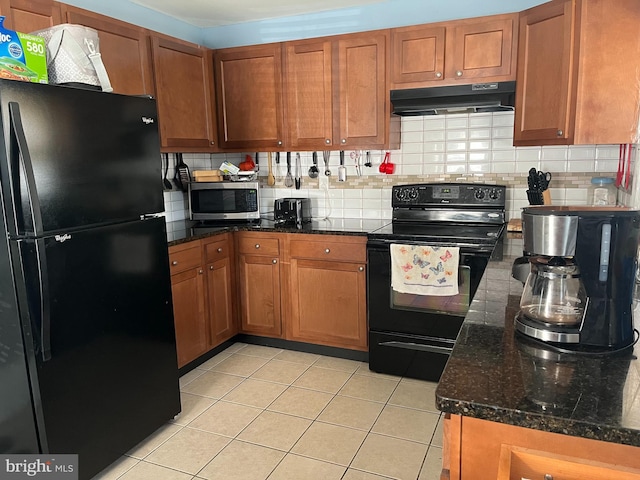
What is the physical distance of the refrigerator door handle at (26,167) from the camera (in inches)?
63.1

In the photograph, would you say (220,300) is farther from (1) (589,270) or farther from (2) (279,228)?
(1) (589,270)

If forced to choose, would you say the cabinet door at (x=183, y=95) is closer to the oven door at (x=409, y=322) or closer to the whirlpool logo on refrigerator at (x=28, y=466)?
the oven door at (x=409, y=322)

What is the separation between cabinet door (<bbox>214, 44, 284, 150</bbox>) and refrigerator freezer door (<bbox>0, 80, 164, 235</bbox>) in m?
1.30

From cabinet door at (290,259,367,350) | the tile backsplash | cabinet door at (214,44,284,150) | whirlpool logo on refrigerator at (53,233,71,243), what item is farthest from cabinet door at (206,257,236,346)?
whirlpool logo on refrigerator at (53,233,71,243)

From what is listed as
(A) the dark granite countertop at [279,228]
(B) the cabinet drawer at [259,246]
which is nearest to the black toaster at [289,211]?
(A) the dark granite countertop at [279,228]

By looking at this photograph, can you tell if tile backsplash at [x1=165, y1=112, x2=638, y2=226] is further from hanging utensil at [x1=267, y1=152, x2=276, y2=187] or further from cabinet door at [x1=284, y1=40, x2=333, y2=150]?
cabinet door at [x1=284, y1=40, x2=333, y2=150]

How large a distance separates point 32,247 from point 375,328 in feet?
→ 6.41

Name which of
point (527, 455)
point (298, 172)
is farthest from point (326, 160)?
point (527, 455)

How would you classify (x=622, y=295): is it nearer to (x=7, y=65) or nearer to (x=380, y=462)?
(x=380, y=462)

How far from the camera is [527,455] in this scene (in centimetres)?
86

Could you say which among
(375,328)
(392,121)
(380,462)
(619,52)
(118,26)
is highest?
(118,26)

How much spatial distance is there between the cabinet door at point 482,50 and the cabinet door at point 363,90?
430mm

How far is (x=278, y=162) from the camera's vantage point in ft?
12.4

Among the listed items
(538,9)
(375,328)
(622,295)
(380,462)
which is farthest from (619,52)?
(380,462)
